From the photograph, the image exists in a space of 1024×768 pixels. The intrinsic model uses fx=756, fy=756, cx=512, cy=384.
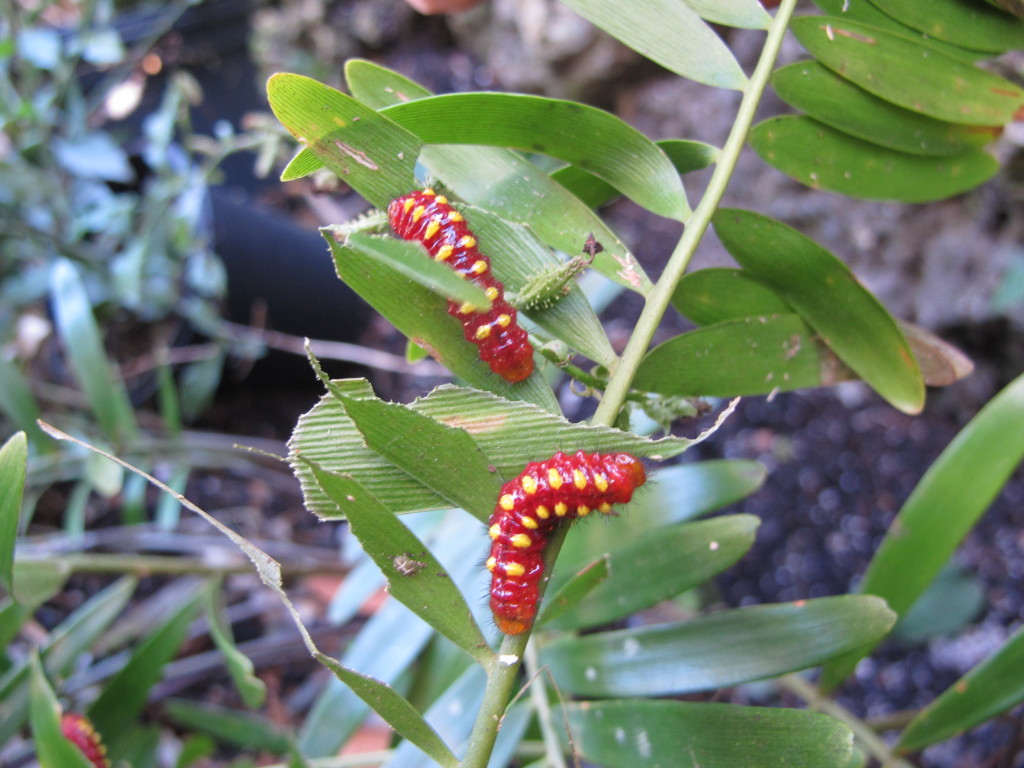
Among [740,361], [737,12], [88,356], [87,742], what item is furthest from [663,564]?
[88,356]

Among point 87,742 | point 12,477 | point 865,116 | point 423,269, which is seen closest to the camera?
point 423,269

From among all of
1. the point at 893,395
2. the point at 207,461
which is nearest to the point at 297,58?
the point at 207,461

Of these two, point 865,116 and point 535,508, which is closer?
point 535,508

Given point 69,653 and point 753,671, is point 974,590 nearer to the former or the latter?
point 753,671

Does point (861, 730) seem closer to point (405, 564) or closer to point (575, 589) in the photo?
point (575, 589)

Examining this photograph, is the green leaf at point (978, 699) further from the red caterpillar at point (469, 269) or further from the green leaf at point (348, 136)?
the green leaf at point (348, 136)

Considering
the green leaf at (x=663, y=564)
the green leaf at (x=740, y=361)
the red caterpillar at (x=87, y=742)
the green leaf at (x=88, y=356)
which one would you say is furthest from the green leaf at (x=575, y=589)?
the green leaf at (x=88, y=356)

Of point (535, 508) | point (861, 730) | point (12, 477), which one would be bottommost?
point (861, 730)

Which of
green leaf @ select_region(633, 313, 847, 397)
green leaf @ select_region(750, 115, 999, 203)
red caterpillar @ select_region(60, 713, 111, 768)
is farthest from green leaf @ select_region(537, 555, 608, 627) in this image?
red caterpillar @ select_region(60, 713, 111, 768)
